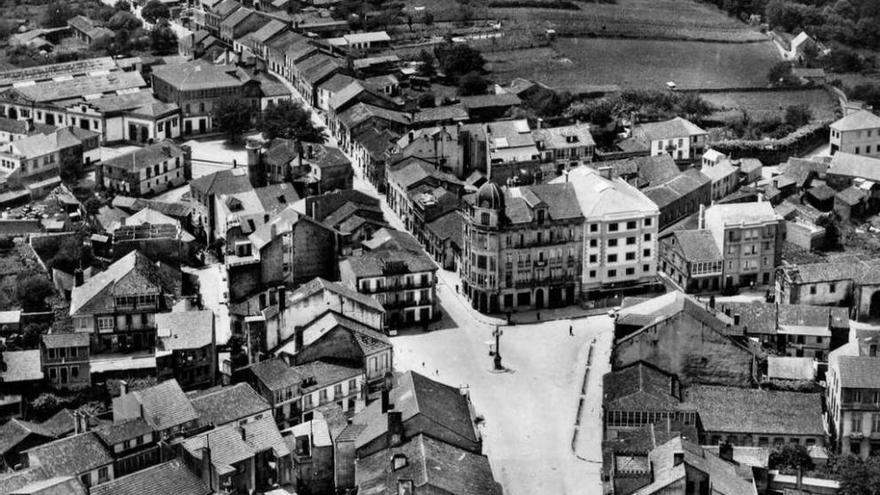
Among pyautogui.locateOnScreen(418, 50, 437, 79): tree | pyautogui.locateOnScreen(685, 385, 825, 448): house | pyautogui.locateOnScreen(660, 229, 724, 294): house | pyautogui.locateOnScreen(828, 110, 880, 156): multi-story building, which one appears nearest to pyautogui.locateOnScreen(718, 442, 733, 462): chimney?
pyautogui.locateOnScreen(685, 385, 825, 448): house

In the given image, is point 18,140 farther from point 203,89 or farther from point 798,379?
point 798,379

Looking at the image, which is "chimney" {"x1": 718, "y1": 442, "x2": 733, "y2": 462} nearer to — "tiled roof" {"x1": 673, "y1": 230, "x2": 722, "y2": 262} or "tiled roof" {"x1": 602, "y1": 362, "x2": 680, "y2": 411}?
"tiled roof" {"x1": 602, "y1": 362, "x2": 680, "y2": 411}

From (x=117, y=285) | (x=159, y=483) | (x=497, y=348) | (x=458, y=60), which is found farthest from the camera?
(x=458, y=60)

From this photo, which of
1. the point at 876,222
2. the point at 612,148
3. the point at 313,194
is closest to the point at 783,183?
the point at 876,222

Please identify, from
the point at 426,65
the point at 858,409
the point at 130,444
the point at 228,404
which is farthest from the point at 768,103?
the point at 130,444

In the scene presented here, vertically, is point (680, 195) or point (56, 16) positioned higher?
point (56, 16)

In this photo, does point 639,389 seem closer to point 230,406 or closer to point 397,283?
point 397,283

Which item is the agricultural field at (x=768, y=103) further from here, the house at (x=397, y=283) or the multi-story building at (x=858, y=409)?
the multi-story building at (x=858, y=409)
